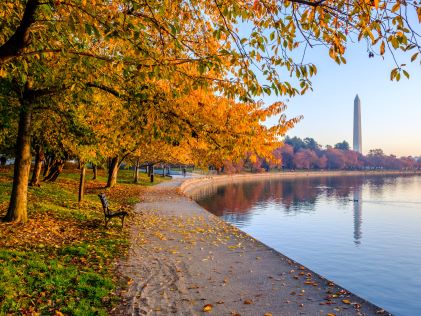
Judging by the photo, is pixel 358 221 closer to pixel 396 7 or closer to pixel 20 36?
pixel 396 7

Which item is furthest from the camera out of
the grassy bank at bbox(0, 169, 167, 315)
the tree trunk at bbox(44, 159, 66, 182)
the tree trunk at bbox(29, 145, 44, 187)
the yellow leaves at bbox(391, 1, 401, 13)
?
the tree trunk at bbox(44, 159, 66, 182)

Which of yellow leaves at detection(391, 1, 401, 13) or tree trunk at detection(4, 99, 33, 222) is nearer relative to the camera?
yellow leaves at detection(391, 1, 401, 13)

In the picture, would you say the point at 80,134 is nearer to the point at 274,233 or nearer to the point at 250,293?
the point at 250,293

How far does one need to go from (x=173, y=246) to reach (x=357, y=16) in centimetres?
997

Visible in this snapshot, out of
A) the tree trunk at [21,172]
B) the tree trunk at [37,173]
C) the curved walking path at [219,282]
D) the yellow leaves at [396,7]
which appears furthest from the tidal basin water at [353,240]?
the tree trunk at [37,173]

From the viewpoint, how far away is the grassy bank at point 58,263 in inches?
297

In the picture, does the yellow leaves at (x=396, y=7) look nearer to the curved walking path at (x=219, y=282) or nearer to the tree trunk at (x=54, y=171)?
the curved walking path at (x=219, y=282)

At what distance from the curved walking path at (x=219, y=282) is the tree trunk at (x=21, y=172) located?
425 cm

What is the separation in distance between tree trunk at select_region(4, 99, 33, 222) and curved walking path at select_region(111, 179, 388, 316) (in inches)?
167

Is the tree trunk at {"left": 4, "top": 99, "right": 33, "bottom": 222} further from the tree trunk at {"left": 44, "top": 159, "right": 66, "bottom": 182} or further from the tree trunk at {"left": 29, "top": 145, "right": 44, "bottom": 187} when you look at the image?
the tree trunk at {"left": 44, "top": 159, "right": 66, "bottom": 182}

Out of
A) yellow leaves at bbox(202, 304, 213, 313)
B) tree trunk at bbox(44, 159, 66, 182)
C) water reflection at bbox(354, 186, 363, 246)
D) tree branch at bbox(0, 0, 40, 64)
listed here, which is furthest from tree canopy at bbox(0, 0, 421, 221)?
water reflection at bbox(354, 186, 363, 246)

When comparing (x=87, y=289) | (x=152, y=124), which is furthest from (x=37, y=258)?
(x=152, y=124)

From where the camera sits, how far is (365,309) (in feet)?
27.3

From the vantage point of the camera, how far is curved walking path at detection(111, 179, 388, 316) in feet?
26.3
